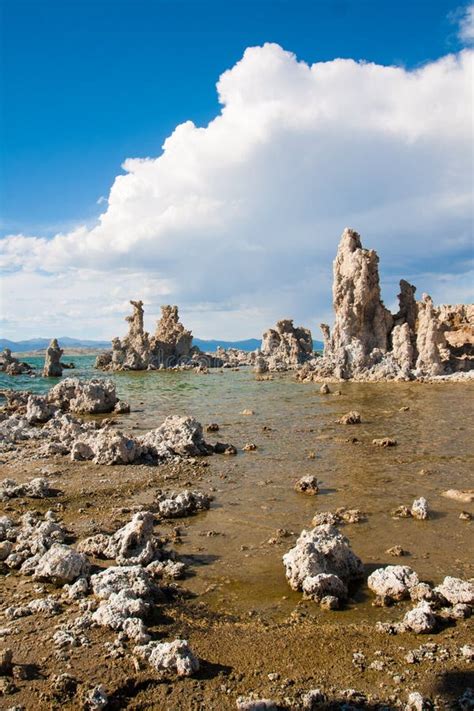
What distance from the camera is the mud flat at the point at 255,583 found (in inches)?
251

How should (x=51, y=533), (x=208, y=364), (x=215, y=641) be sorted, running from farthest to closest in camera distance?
(x=208, y=364) → (x=51, y=533) → (x=215, y=641)

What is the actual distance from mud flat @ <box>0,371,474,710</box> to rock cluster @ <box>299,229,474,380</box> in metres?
32.1

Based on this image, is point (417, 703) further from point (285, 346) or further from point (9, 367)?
point (285, 346)

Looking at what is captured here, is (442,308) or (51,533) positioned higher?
(442,308)

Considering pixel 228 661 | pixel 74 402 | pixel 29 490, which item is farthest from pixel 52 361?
pixel 228 661

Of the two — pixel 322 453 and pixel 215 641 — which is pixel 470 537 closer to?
pixel 215 641

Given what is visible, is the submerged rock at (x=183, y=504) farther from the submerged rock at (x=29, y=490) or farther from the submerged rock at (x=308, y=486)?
the submerged rock at (x=29, y=490)

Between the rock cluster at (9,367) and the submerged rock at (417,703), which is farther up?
the rock cluster at (9,367)

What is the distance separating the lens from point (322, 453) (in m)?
20.0

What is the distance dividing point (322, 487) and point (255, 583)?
6.44 m

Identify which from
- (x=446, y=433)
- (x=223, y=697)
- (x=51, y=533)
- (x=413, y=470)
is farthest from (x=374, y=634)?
(x=446, y=433)

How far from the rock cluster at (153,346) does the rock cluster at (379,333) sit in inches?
1188

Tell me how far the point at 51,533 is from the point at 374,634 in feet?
23.0

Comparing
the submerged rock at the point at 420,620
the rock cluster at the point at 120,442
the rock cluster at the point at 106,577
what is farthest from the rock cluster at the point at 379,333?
the submerged rock at the point at 420,620
